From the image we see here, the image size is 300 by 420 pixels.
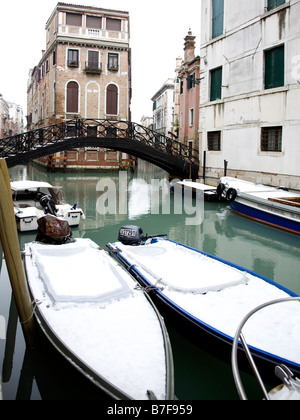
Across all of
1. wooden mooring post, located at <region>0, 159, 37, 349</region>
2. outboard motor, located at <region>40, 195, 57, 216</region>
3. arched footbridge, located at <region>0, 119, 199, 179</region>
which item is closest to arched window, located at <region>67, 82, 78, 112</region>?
arched footbridge, located at <region>0, 119, 199, 179</region>

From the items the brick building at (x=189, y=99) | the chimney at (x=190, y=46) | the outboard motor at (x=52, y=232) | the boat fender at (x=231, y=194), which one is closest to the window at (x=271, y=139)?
the boat fender at (x=231, y=194)

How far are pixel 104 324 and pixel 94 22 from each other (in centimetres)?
2446

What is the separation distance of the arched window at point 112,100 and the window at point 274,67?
13.5 meters

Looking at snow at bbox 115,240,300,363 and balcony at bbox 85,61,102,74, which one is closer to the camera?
snow at bbox 115,240,300,363

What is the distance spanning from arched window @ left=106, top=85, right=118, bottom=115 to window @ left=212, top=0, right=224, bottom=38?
10540 mm

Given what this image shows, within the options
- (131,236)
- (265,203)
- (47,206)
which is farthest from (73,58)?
(131,236)

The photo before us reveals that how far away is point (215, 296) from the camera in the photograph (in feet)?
12.3

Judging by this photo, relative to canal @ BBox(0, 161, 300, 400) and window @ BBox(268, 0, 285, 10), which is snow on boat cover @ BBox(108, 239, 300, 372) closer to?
canal @ BBox(0, 161, 300, 400)

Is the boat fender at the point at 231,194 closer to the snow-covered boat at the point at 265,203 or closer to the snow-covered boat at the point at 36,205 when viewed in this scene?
the snow-covered boat at the point at 265,203

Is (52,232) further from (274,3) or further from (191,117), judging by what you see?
(191,117)

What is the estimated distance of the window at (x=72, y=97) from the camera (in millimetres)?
23406

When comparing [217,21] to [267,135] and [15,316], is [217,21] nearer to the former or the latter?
[267,135]

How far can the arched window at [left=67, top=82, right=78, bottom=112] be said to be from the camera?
76.8ft

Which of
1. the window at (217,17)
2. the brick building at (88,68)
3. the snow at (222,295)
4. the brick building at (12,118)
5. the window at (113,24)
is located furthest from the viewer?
the brick building at (12,118)
